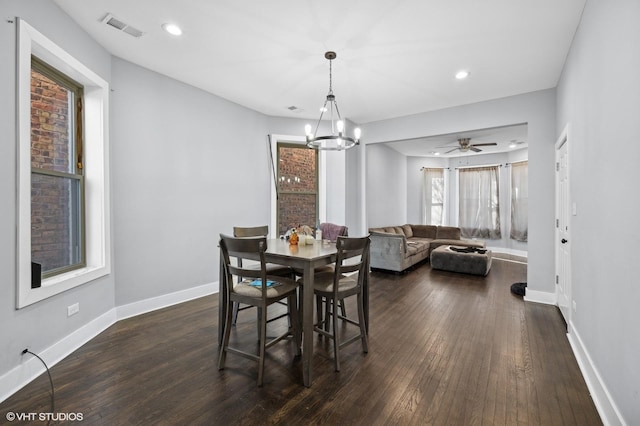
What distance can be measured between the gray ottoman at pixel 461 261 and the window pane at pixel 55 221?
5.75 metres

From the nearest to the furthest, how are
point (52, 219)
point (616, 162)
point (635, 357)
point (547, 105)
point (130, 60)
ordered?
point (635, 357) → point (616, 162) → point (52, 219) → point (130, 60) → point (547, 105)

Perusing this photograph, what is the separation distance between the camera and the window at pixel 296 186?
5141 millimetres

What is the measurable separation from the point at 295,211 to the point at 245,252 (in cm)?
313

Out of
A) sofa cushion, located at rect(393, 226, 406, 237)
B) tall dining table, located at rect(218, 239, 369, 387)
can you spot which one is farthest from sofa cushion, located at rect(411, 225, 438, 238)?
tall dining table, located at rect(218, 239, 369, 387)

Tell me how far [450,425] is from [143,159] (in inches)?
152

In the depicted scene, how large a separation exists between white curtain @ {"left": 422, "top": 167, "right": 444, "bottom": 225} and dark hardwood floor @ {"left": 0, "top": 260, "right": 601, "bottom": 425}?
19.4ft

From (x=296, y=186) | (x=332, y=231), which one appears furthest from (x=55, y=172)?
(x=296, y=186)

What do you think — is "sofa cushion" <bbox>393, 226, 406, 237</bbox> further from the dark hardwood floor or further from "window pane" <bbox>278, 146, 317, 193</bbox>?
the dark hardwood floor

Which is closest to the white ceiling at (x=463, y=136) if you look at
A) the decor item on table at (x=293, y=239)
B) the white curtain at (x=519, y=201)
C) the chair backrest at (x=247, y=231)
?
the white curtain at (x=519, y=201)

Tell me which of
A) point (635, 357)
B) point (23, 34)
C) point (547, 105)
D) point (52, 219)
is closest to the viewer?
point (635, 357)

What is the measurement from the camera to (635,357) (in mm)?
1399

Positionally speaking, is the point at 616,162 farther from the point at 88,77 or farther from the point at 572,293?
the point at 88,77

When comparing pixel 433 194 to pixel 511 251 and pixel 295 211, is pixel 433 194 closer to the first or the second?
pixel 511 251

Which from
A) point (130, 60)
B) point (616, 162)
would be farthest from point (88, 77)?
point (616, 162)
